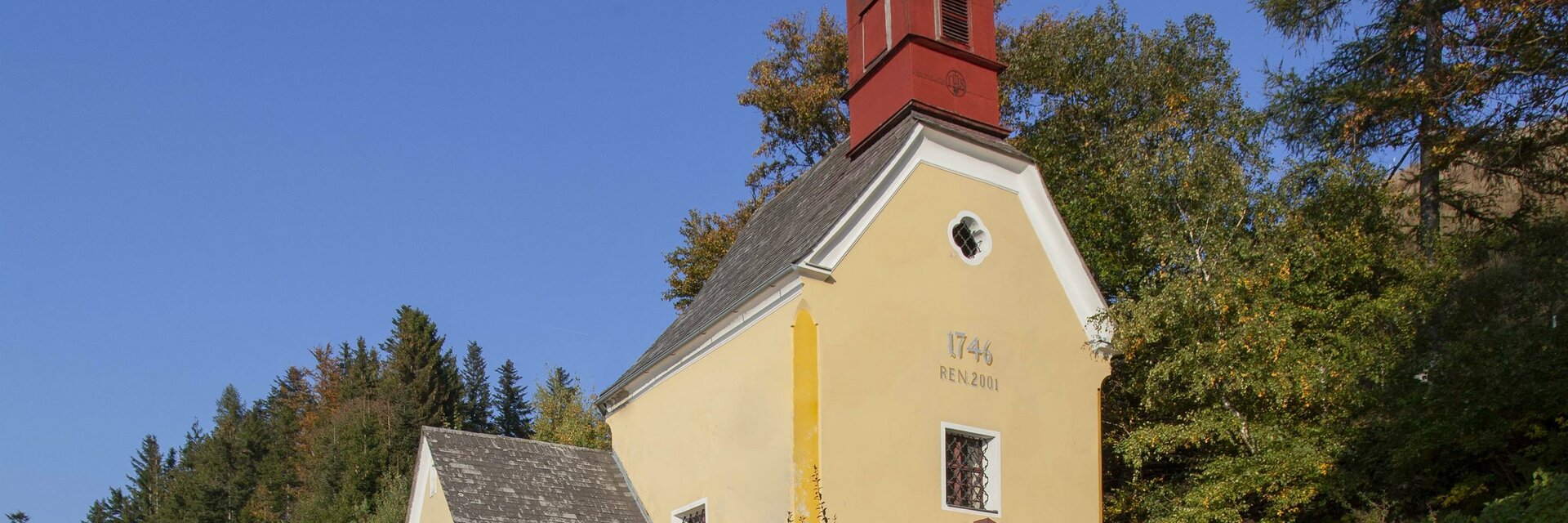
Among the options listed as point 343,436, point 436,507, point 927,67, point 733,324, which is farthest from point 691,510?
point 343,436

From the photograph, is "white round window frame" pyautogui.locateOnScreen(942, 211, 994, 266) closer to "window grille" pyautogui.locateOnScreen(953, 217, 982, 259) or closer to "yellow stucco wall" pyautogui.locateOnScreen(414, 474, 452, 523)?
"window grille" pyautogui.locateOnScreen(953, 217, 982, 259)

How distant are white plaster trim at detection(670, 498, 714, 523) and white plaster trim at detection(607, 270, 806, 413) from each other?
2.05m

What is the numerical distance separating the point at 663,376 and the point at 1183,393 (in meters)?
7.88

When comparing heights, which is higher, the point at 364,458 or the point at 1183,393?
the point at 364,458

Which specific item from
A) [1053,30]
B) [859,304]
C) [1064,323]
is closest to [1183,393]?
[1064,323]

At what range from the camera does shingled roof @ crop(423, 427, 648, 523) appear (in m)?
17.8

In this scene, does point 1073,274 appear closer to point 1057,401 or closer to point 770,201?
point 1057,401

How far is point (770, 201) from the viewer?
23406mm

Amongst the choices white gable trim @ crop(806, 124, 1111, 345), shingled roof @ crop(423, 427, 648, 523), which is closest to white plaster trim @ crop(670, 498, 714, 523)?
shingled roof @ crop(423, 427, 648, 523)

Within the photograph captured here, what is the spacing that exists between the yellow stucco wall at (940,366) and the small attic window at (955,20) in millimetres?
3112

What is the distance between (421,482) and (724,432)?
16.9 ft

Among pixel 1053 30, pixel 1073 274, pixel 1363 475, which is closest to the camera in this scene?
pixel 1363 475

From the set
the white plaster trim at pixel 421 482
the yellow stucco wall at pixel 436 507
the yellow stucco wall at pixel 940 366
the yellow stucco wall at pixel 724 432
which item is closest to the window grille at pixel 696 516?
the yellow stucco wall at pixel 724 432

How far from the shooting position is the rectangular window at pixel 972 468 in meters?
16.6
